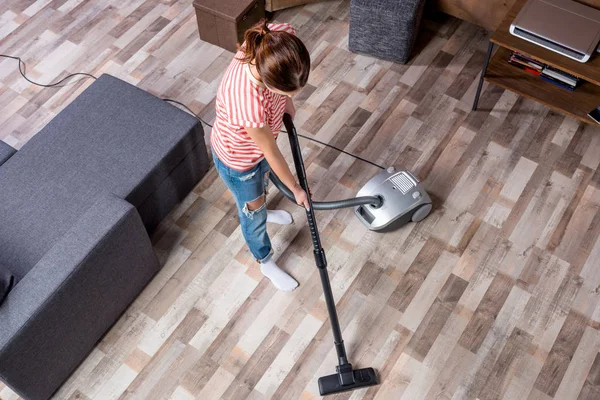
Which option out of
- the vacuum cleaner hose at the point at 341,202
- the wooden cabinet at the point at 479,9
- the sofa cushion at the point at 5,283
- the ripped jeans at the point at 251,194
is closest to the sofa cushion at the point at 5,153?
the sofa cushion at the point at 5,283

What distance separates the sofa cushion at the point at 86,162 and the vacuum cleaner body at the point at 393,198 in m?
0.78

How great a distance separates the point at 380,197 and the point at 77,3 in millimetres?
2221

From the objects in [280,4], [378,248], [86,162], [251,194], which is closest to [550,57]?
[378,248]

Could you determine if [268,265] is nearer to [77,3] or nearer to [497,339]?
[497,339]

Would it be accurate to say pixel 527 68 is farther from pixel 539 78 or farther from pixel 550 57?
pixel 550 57


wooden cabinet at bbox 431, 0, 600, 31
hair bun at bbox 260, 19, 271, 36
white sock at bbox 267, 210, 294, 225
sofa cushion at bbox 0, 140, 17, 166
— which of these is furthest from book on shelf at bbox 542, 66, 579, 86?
sofa cushion at bbox 0, 140, 17, 166

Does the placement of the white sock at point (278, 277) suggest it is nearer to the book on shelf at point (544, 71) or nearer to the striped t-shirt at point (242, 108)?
the striped t-shirt at point (242, 108)

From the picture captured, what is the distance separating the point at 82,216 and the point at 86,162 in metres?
0.38

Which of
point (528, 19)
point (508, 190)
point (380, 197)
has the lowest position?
point (508, 190)

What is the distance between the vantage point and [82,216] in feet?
6.58

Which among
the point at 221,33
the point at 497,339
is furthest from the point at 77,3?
the point at 497,339

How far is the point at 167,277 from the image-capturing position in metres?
2.47

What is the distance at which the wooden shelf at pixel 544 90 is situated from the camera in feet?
8.83

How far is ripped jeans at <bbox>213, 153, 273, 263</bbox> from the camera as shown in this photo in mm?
1958
